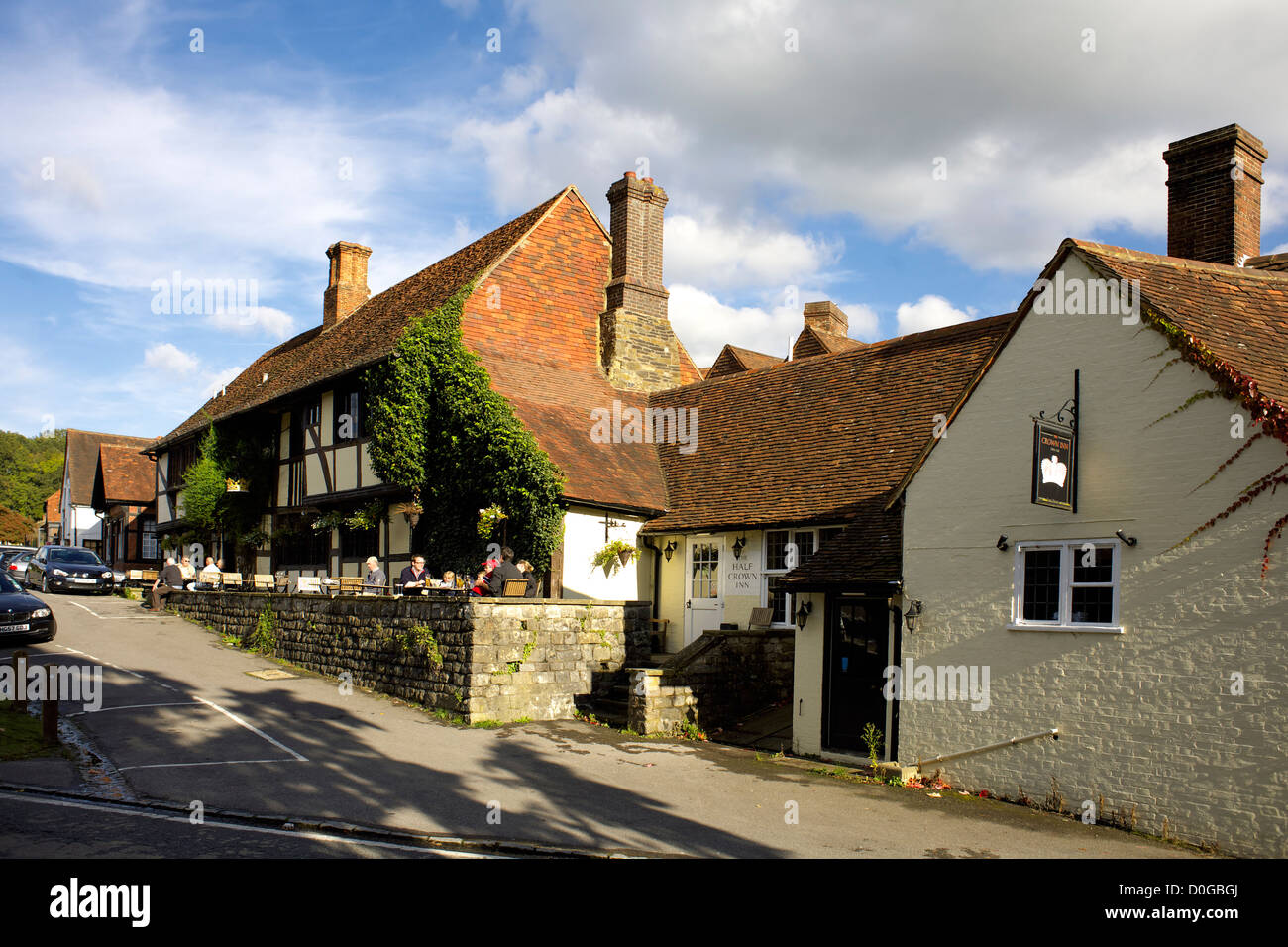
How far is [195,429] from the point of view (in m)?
32.6

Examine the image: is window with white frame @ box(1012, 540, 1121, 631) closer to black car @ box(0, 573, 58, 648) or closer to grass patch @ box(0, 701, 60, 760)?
grass patch @ box(0, 701, 60, 760)

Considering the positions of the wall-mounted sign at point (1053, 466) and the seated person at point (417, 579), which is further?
the seated person at point (417, 579)

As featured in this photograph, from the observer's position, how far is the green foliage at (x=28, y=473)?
91.6 m

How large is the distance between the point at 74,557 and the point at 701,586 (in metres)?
23.2

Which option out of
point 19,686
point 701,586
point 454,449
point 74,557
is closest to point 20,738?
point 19,686

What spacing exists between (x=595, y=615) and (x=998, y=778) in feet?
24.7

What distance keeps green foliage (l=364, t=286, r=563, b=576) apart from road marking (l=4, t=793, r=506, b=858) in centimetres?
989

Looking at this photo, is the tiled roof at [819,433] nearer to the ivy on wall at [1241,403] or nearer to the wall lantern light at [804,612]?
the wall lantern light at [804,612]

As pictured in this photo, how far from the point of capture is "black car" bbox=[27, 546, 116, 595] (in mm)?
31984

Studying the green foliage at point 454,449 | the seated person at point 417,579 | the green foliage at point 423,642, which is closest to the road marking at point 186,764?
the green foliage at point 423,642

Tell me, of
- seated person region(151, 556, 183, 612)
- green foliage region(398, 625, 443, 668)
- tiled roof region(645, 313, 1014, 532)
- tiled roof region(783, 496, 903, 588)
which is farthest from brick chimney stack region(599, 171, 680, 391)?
seated person region(151, 556, 183, 612)

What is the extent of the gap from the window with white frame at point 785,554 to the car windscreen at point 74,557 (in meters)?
24.3

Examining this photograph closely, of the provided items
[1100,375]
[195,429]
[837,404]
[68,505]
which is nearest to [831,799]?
[1100,375]
